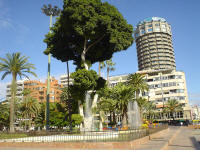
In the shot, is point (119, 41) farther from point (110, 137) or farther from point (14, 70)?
point (14, 70)

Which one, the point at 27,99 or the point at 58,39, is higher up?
the point at 58,39

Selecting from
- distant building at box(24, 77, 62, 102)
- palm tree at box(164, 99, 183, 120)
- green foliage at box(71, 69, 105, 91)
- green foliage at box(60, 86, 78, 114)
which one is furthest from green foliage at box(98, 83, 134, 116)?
distant building at box(24, 77, 62, 102)

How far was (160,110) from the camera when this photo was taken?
77.2 meters

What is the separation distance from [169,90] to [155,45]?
37.3 m

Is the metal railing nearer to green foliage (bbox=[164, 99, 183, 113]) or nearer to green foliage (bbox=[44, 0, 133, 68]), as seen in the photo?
green foliage (bbox=[44, 0, 133, 68])

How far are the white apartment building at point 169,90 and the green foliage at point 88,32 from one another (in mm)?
52089

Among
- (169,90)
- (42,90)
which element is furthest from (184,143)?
(42,90)

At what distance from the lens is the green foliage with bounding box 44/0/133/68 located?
23.8m

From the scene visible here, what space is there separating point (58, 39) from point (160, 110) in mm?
58957

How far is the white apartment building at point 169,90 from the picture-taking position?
247 feet

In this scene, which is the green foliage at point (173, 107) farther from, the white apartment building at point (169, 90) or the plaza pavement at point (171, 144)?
the plaza pavement at point (171, 144)

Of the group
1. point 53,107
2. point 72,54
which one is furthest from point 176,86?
point 72,54

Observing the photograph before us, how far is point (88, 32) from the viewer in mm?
24922

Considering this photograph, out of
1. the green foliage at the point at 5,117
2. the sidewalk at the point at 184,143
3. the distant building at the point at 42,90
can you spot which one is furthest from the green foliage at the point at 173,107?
the sidewalk at the point at 184,143
